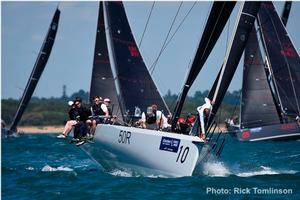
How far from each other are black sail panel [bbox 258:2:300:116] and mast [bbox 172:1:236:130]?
21277mm

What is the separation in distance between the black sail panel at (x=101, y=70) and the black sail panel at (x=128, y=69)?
0.77 meters

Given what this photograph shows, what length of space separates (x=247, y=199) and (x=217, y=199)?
1.66 ft

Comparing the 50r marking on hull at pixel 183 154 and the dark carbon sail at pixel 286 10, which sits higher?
the dark carbon sail at pixel 286 10

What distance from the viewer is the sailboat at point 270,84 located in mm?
37844

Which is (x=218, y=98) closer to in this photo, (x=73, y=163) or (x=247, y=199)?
(x=247, y=199)

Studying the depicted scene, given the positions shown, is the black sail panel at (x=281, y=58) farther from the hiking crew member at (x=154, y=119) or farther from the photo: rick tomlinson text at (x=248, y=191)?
the photo: rick tomlinson text at (x=248, y=191)

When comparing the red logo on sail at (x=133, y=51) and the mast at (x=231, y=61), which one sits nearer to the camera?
the mast at (x=231, y=61)

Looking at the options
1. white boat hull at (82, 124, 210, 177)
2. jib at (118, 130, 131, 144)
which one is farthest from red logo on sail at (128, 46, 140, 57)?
jib at (118, 130, 131, 144)

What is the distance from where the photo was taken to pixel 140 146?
53.5 feet

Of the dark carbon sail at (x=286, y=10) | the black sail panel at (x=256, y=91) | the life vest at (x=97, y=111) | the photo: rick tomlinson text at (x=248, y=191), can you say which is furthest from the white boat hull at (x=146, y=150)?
the dark carbon sail at (x=286, y=10)

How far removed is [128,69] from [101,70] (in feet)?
5.59

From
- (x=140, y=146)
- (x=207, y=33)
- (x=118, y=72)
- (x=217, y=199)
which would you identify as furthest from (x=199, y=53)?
(x=118, y=72)

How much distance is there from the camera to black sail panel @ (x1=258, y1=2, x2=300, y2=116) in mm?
37719

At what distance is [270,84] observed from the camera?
39406mm
